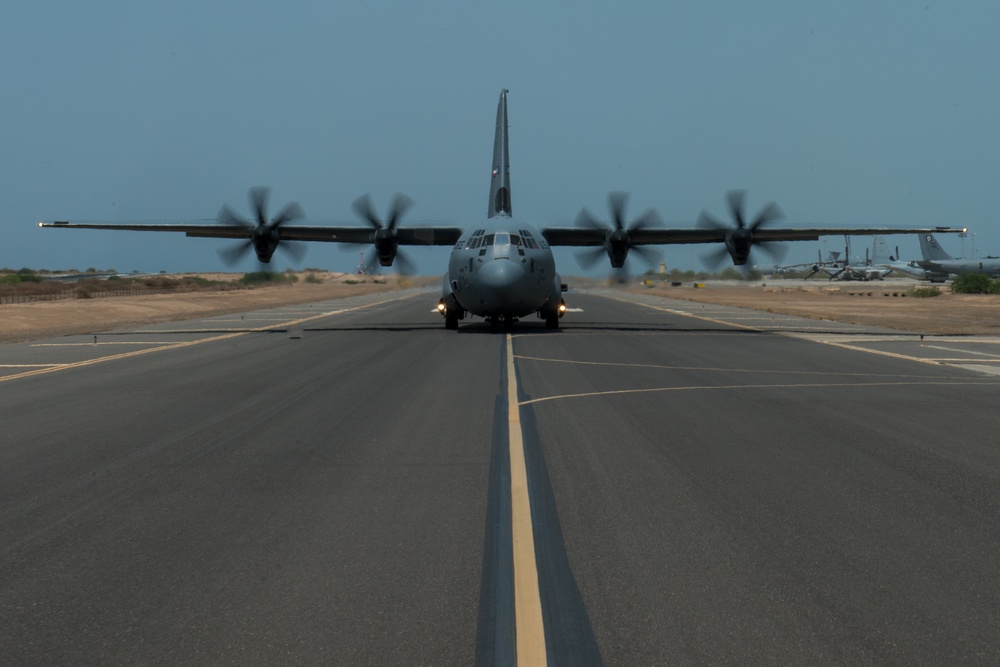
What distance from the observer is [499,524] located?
6422mm

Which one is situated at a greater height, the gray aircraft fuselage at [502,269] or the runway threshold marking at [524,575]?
the gray aircraft fuselage at [502,269]

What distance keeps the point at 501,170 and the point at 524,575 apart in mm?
32239

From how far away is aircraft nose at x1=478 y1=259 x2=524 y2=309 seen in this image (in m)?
26.7

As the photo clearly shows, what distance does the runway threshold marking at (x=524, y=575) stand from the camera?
4227 millimetres

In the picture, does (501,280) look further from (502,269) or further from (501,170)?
(501,170)

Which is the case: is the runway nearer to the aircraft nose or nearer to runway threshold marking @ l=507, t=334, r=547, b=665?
runway threshold marking @ l=507, t=334, r=547, b=665

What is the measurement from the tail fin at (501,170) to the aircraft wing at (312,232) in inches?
79.6

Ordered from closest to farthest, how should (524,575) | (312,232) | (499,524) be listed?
1. (524,575)
2. (499,524)
3. (312,232)

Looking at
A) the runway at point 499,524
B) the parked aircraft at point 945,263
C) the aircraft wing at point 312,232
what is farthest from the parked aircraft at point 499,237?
the parked aircraft at point 945,263

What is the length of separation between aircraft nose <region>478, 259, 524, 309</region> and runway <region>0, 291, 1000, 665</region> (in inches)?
472

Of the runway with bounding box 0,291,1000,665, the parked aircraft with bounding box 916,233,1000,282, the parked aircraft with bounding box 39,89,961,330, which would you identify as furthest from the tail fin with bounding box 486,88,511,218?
the parked aircraft with bounding box 916,233,1000,282

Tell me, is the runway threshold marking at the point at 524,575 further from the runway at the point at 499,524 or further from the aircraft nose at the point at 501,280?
the aircraft nose at the point at 501,280

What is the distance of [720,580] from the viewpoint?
17.0 feet

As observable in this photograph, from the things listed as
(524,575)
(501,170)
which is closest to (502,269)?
(501,170)
